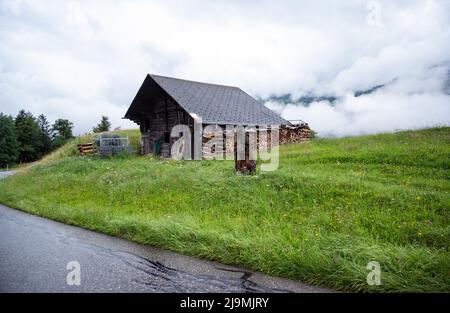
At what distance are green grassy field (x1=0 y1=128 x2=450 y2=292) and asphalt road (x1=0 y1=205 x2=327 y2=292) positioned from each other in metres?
0.38

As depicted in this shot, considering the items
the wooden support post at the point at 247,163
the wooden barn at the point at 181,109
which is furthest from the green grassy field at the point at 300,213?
the wooden barn at the point at 181,109

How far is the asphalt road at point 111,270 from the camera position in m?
4.36

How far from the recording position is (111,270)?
5.00m

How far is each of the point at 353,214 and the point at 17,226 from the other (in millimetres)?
8957

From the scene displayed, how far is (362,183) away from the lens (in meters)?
8.96

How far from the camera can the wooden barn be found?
21812mm

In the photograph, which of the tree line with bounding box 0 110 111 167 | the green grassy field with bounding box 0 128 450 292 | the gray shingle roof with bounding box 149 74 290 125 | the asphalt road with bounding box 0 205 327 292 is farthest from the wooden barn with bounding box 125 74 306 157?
the tree line with bounding box 0 110 111 167

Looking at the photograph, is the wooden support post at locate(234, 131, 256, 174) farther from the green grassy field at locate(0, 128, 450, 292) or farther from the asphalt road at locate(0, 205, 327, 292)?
the asphalt road at locate(0, 205, 327, 292)

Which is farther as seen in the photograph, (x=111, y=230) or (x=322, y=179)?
(x=322, y=179)

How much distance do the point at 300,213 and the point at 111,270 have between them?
4.52m

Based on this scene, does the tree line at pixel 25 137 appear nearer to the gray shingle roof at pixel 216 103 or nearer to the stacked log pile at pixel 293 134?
the gray shingle roof at pixel 216 103

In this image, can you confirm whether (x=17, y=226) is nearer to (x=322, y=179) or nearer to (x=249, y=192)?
(x=249, y=192)

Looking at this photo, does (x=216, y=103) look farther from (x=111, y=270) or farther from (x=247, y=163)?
(x=111, y=270)

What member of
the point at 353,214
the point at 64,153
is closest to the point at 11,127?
the point at 64,153
